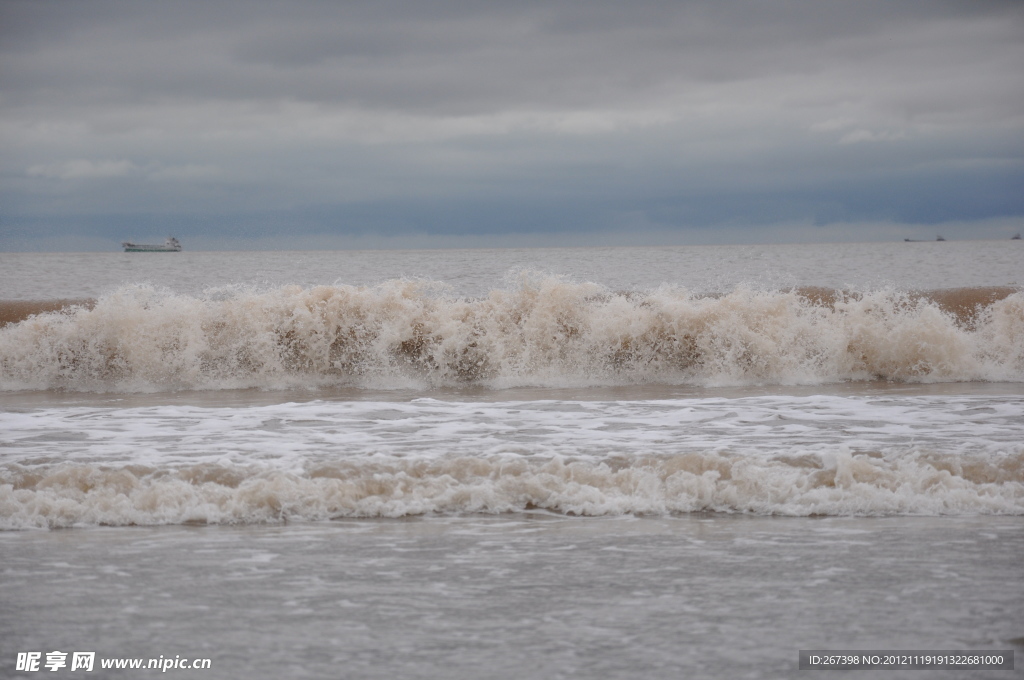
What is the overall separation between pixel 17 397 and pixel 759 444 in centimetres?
924

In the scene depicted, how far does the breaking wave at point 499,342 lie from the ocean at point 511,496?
0.15 feet

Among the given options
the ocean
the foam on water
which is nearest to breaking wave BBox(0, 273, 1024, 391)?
the ocean

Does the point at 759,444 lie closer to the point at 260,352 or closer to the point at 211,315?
the point at 260,352

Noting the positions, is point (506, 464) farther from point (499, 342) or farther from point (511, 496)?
point (499, 342)

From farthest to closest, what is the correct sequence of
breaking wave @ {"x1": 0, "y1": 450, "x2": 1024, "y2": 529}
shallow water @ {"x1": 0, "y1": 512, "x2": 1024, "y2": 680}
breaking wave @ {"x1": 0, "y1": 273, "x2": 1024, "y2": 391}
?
breaking wave @ {"x1": 0, "y1": 273, "x2": 1024, "y2": 391}
breaking wave @ {"x1": 0, "y1": 450, "x2": 1024, "y2": 529}
shallow water @ {"x1": 0, "y1": 512, "x2": 1024, "y2": 680}

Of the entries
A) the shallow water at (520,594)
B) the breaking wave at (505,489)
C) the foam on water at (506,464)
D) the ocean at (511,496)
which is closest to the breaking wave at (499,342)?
the ocean at (511,496)

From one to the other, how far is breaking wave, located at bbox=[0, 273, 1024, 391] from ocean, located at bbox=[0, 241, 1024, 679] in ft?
0.15

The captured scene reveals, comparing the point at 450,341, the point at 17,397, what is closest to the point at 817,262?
the point at 450,341

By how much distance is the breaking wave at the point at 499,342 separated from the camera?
12.1 m

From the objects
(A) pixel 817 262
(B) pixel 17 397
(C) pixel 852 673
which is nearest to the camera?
(C) pixel 852 673

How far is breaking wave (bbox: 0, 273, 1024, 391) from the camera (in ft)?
39.8

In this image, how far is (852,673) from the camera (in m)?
3.06

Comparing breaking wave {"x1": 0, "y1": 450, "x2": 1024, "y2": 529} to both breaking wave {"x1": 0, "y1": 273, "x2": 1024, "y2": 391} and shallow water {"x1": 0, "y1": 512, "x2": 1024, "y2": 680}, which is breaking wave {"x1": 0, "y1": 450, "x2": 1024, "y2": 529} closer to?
shallow water {"x1": 0, "y1": 512, "x2": 1024, "y2": 680}

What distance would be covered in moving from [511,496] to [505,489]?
0.07 meters
